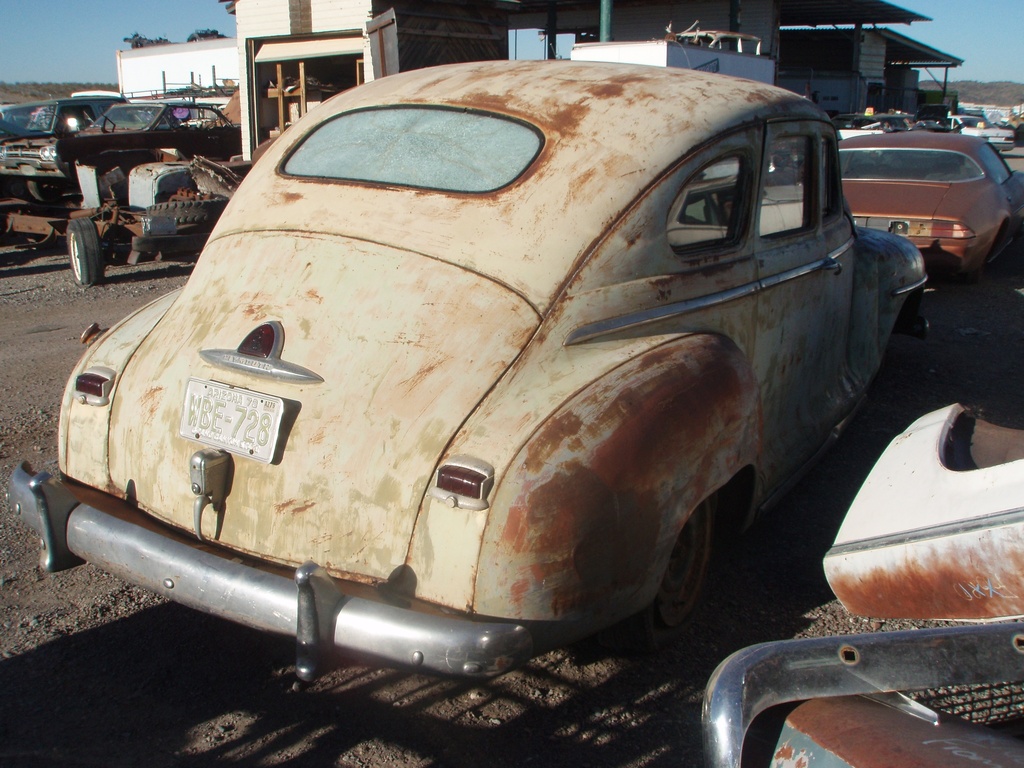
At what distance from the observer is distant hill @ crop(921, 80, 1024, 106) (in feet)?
295

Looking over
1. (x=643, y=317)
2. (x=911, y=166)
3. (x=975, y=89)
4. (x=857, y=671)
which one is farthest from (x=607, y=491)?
(x=975, y=89)

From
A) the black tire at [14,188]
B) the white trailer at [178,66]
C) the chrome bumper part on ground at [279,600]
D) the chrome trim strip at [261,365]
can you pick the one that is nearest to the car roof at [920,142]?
the chrome trim strip at [261,365]

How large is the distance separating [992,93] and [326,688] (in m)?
118

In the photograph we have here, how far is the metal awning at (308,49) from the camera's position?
50.9 feet

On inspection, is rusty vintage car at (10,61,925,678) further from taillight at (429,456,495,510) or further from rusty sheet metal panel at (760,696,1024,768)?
rusty sheet metal panel at (760,696,1024,768)

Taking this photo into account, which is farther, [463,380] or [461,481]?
[463,380]

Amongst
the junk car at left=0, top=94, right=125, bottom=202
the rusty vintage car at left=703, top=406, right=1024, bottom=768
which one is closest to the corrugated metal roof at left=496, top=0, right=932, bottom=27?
the junk car at left=0, top=94, right=125, bottom=202

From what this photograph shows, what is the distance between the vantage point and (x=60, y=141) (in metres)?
11.4

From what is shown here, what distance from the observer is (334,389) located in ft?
8.55

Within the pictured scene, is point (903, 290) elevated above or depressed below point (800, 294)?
below

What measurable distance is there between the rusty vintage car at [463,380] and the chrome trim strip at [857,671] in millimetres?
822

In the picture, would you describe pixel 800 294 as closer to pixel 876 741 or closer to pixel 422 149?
pixel 422 149

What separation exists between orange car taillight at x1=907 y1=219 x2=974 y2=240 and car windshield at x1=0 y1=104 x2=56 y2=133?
12.8m

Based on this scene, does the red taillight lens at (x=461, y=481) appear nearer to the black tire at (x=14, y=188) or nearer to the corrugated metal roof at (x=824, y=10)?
the black tire at (x=14, y=188)
